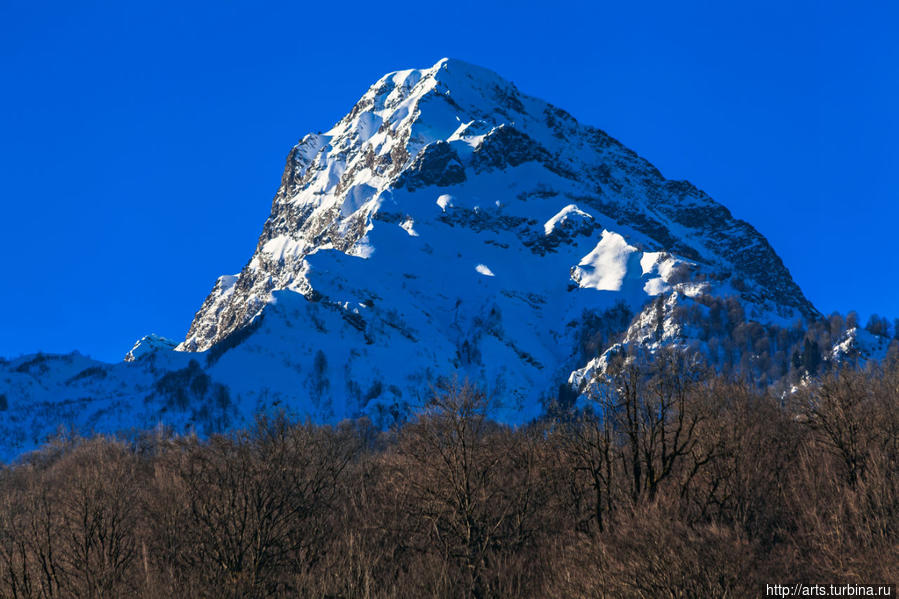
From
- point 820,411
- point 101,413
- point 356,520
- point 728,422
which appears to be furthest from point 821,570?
point 101,413

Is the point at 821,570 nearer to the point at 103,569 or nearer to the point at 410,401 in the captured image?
the point at 103,569

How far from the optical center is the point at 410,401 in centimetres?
19738

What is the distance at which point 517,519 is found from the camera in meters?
46.7

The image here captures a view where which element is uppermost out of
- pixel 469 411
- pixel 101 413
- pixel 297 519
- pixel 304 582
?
pixel 101 413

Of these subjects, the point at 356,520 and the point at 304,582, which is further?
the point at 356,520

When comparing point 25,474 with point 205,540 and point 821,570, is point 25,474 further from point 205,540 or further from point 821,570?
point 821,570

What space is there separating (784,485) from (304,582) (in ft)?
98.3

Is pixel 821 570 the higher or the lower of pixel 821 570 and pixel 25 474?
the lower

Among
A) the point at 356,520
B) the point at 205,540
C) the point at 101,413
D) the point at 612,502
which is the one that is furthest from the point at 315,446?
the point at 101,413

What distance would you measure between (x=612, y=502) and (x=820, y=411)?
743 inches

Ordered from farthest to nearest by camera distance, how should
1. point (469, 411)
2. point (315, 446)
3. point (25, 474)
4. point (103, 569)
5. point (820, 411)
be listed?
1. point (25, 474)
2. point (315, 446)
3. point (820, 411)
4. point (469, 411)
5. point (103, 569)

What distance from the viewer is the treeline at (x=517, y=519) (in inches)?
1345

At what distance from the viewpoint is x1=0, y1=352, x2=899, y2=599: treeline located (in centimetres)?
3416

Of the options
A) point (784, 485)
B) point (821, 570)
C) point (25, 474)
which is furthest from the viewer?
point (25, 474)
